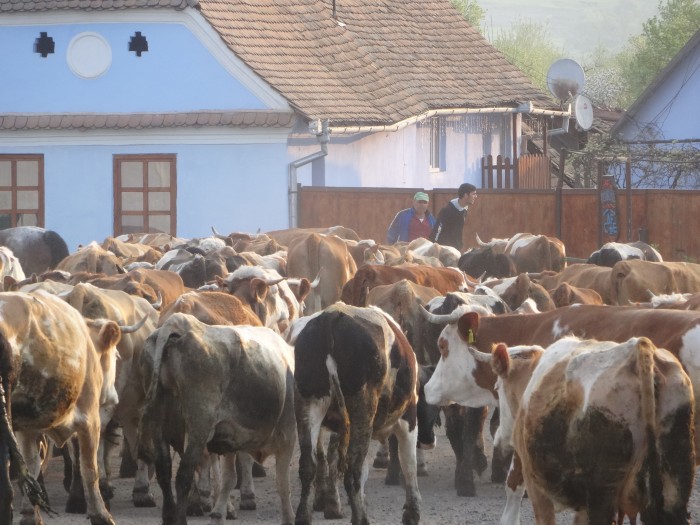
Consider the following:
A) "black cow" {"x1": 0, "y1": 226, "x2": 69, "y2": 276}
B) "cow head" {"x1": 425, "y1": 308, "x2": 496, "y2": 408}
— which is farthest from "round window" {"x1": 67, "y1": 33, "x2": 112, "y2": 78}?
"cow head" {"x1": 425, "y1": 308, "x2": 496, "y2": 408}

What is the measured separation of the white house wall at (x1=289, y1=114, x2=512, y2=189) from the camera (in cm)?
3070

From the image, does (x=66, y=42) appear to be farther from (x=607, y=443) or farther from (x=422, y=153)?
(x=607, y=443)

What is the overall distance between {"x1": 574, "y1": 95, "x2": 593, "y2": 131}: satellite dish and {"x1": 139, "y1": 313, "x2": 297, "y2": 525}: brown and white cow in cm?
2670

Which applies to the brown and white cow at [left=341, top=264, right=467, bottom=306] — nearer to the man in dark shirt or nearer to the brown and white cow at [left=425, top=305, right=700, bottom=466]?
the brown and white cow at [left=425, top=305, right=700, bottom=466]

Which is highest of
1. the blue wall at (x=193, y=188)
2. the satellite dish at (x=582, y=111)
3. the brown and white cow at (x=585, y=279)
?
the satellite dish at (x=582, y=111)

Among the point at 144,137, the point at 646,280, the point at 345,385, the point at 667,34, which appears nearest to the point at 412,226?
the point at 646,280

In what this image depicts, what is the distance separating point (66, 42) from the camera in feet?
98.0

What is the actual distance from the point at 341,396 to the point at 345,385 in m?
0.07

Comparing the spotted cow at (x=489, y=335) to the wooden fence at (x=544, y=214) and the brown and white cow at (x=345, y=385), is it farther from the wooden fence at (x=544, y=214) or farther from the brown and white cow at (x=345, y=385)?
the wooden fence at (x=544, y=214)

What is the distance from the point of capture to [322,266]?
17.1 meters

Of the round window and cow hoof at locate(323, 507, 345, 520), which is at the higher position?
the round window

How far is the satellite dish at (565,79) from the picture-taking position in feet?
117

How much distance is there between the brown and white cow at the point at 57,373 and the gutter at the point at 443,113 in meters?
18.4

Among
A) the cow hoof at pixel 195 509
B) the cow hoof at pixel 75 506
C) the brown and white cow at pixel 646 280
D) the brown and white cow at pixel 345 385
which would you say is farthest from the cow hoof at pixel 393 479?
the brown and white cow at pixel 646 280
